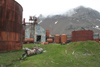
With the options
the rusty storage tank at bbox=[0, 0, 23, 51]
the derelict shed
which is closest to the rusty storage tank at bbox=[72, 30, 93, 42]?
the derelict shed

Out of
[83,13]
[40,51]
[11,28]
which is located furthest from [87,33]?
[83,13]

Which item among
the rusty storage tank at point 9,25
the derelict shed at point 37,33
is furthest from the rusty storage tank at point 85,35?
the rusty storage tank at point 9,25

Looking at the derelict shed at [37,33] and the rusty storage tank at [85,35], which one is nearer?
the rusty storage tank at [85,35]

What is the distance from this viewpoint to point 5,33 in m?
10.5

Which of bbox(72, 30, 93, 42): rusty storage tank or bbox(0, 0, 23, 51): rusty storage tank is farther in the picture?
bbox(72, 30, 93, 42): rusty storage tank

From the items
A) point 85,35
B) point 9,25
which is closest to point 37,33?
point 85,35

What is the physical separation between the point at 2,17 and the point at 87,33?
59.6ft

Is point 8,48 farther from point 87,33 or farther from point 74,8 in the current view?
point 74,8

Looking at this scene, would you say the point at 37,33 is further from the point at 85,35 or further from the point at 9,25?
the point at 9,25

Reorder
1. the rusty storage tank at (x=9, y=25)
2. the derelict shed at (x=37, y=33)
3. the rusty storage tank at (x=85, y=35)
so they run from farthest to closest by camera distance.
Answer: the derelict shed at (x=37, y=33) → the rusty storage tank at (x=85, y=35) → the rusty storage tank at (x=9, y=25)

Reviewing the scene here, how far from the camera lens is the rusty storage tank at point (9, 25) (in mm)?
10391

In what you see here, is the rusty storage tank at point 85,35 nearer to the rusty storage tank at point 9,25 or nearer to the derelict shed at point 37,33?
the derelict shed at point 37,33

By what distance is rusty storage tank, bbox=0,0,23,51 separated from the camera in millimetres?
10391

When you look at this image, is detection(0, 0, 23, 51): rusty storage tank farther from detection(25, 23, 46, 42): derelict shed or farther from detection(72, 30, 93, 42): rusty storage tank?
detection(25, 23, 46, 42): derelict shed
